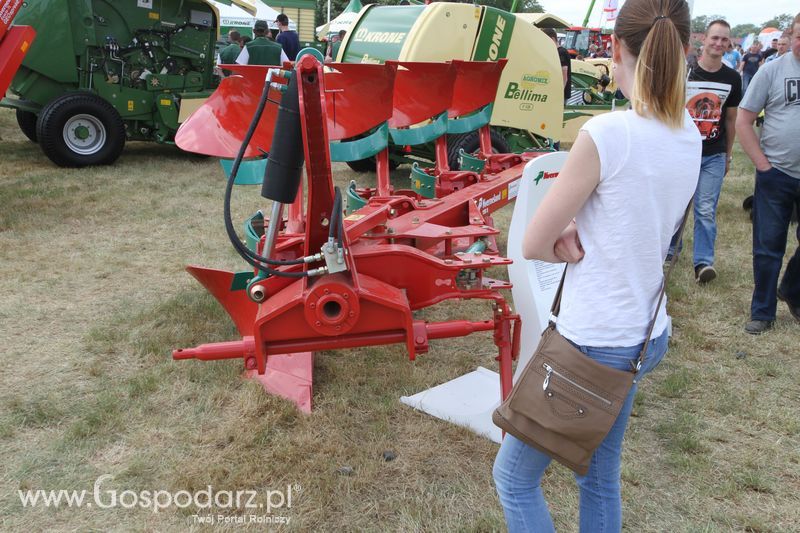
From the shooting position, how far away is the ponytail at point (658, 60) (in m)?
1.36

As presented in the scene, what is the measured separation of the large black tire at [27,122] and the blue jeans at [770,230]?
8.96m

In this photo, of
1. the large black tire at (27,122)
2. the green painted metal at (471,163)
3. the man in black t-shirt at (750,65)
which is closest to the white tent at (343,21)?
the man in black t-shirt at (750,65)

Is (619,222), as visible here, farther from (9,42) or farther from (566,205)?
(9,42)

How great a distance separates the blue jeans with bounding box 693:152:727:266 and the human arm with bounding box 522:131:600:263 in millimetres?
3614

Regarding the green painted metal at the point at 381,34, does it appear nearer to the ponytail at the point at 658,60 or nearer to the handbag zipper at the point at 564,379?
the ponytail at the point at 658,60

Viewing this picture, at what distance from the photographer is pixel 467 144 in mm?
6266

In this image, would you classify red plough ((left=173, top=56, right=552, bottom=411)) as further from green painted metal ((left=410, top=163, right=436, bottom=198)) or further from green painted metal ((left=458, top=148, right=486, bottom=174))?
green painted metal ((left=458, top=148, right=486, bottom=174))

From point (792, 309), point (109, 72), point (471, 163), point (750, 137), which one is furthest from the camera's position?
point (109, 72)

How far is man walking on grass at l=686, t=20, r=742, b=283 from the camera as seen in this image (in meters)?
4.39

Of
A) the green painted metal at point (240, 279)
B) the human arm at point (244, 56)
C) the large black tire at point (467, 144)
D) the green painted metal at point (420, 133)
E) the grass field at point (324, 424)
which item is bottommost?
the grass field at point (324, 424)

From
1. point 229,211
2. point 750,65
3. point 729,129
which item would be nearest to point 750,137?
point 729,129

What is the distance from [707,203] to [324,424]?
3.38 m

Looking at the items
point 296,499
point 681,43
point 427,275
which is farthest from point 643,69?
point 296,499

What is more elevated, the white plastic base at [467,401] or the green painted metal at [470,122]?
the green painted metal at [470,122]
